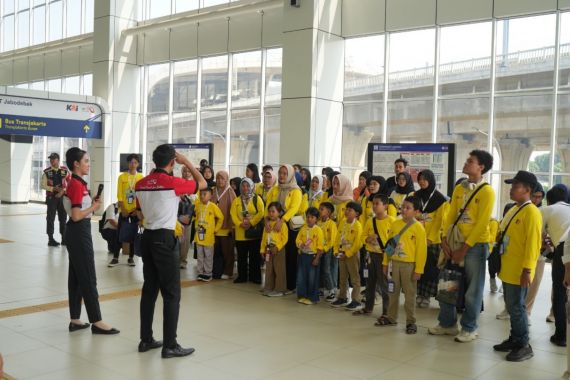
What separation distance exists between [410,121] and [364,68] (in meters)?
1.77

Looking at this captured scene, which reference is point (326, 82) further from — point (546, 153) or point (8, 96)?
point (8, 96)

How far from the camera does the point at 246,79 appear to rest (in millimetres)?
15258

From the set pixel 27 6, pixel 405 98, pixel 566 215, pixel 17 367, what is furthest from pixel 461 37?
pixel 27 6

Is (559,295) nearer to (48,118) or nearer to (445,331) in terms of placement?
(445,331)

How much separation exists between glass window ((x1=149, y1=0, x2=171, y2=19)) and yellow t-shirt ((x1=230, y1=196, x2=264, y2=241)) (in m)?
11.2

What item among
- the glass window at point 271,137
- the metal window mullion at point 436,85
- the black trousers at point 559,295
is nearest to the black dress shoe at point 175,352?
the black trousers at point 559,295

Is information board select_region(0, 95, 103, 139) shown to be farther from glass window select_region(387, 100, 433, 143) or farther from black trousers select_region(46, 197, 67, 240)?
glass window select_region(387, 100, 433, 143)

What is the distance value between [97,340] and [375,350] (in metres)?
2.57

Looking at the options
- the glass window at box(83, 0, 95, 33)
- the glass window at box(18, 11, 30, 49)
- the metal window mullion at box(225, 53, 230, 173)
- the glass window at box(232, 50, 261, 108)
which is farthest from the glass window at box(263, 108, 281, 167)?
the glass window at box(18, 11, 30, 49)

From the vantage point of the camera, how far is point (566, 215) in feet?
17.0

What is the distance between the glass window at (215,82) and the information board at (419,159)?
26.7 ft

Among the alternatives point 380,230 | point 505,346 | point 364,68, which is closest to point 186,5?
point 364,68

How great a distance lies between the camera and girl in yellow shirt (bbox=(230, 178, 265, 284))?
7820 millimetres

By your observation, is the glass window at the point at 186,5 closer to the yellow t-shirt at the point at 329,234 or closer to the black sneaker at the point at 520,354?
the yellow t-shirt at the point at 329,234
